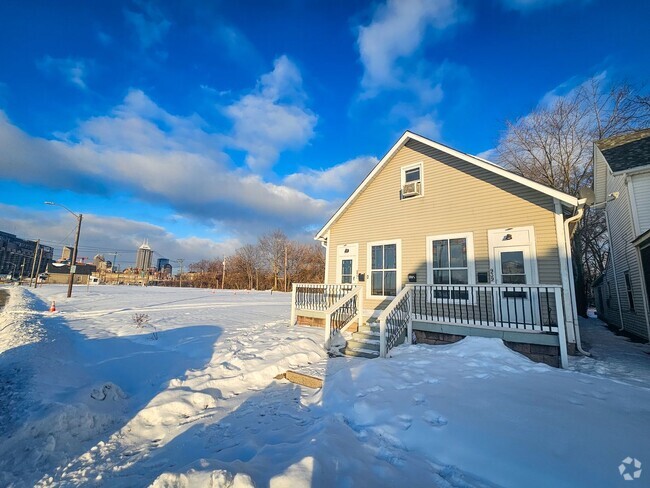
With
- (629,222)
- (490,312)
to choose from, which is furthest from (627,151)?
(490,312)

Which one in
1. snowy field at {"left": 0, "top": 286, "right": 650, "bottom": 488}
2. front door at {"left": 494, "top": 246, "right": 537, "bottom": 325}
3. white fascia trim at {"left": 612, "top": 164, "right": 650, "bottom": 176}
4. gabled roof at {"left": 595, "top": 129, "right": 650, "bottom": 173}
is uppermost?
gabled roof at {"left": 595, "top": 129, "right": 650, "bottom": 173}

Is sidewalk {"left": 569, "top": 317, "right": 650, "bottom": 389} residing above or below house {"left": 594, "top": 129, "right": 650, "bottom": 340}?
below

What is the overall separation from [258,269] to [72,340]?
36.5 m

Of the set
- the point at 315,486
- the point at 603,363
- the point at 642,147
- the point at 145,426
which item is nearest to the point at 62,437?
the point at 145,426

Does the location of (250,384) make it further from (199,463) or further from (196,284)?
(196,284)

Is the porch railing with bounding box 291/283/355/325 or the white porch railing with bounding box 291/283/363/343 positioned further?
the porch railing with bounding box 291/283/355/325

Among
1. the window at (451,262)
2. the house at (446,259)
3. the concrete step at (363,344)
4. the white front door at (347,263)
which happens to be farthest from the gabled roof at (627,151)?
the concrete step at (363,344)

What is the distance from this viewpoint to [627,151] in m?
10.2

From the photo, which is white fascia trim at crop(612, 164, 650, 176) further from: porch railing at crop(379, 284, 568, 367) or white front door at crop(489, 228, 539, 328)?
porch railing at crop(379, 284, 568, 367)

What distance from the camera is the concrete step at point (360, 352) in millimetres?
6570

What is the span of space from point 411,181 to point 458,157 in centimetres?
160

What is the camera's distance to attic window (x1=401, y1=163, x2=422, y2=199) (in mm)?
9391

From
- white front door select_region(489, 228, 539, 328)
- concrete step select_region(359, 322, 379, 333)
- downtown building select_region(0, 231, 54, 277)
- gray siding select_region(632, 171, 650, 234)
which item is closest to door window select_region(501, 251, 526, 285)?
white front door select_region(489, 228, 539, 328)

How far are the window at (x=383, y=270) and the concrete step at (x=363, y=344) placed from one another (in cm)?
279
